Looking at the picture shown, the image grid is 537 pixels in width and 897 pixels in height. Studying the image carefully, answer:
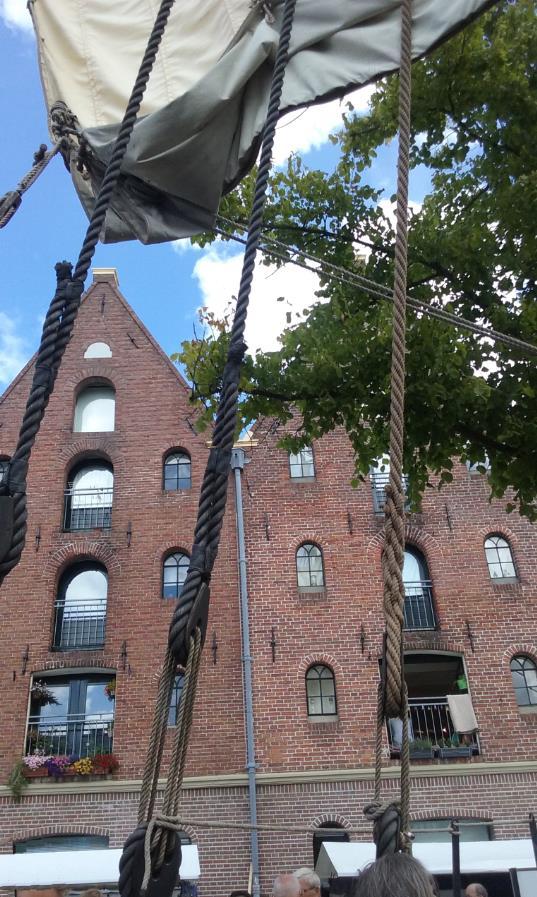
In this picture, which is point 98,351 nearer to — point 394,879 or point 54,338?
point 54,338

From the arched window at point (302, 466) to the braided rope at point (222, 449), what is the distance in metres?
12.6

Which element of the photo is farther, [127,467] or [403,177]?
[127,467]

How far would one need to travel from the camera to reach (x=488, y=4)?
303cm

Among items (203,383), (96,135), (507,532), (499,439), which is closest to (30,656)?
(203,383)

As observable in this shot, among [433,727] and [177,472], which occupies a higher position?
[177,472]

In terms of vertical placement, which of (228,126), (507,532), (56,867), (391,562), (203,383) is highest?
(507,532)

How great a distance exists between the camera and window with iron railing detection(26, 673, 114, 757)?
13055 mm

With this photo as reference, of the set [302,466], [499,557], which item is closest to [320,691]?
[499,557]

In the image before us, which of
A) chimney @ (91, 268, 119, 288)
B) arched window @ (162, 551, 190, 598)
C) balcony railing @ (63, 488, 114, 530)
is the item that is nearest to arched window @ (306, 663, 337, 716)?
arched window @ (162, 551, 190, 598)

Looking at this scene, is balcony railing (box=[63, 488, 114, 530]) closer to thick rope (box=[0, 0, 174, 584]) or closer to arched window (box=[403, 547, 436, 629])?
arched window (box=[403, 547, 436, 629])

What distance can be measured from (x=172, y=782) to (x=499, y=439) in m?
5.20

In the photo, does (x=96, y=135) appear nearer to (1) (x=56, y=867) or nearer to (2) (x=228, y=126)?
(2) (x=228, y=126)

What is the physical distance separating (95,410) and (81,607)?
425 centimetres

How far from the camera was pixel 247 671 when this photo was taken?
43.7 feet
